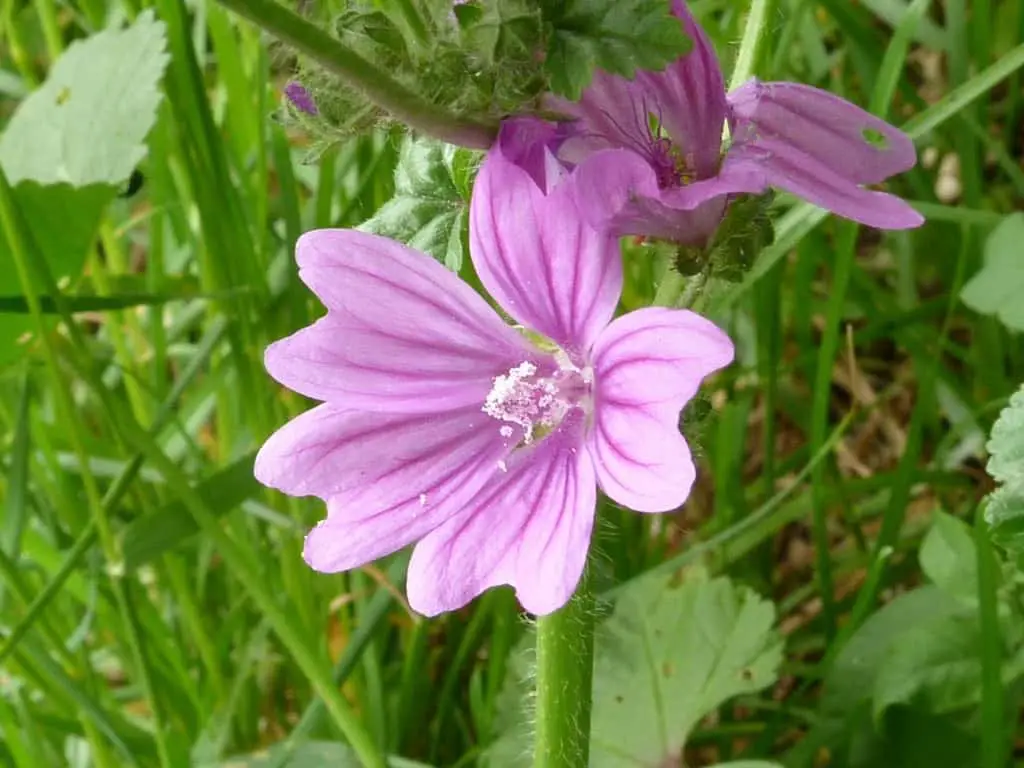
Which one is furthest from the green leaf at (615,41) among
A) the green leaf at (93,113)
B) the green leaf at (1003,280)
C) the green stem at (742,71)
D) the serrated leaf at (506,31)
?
the green leaf at (93,113)

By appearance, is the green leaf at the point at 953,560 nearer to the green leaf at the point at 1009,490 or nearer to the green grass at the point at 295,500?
the green grass at the point at 295,500

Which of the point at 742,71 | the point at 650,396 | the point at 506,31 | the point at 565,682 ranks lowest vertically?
the point at 565,682

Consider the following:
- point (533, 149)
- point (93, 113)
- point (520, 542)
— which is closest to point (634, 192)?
point (533, 149)

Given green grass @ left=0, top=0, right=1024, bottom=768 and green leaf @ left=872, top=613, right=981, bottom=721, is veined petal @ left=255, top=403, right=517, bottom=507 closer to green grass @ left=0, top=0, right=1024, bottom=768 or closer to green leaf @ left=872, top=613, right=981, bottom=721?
green grass @ left=0, top=0, right=1024, bottom=768

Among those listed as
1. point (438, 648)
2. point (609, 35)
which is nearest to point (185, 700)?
point (438, 648)

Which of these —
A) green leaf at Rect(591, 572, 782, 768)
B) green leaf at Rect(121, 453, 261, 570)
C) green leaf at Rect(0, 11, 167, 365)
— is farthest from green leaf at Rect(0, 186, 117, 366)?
green leaf at Rect(591, 572, 782, 768)

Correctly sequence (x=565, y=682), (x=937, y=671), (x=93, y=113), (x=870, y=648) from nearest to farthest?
(x=565, y=682) < (x=937, y=671) < (x=870, y=648) < (x=93, y=113)

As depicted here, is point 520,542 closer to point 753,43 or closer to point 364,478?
point 364,478
